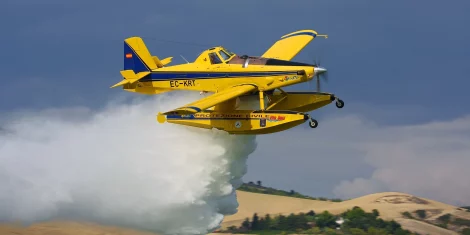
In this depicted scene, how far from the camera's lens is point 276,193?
120375 millimetres

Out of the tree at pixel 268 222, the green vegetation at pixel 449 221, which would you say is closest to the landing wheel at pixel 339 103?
the green vegetation at pixel 449 221

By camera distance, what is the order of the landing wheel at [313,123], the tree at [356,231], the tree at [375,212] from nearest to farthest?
1. the landing wheel at [313,123]
2. the tree at [356,231]
3. the tree at [375,212]

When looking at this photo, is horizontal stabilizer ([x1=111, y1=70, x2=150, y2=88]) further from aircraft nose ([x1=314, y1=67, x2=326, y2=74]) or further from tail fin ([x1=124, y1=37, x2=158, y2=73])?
aircraft nose ([x1=314, y1=67, x2=326, y2=74])

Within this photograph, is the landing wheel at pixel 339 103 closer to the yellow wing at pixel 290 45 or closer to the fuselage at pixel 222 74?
the fuselage at pixel 222 74

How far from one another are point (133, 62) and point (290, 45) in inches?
318

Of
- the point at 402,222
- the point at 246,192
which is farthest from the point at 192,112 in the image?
the point at 246,192

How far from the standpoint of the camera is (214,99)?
3531cm

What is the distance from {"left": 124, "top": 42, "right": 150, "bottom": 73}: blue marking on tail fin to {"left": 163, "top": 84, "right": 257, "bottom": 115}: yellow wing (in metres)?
3.84

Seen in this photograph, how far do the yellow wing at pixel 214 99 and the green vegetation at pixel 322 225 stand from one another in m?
58.1

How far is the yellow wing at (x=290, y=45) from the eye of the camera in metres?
42.4

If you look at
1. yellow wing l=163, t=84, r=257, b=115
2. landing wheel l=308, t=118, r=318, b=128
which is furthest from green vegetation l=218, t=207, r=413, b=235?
landing wheel l=308, t=118, r=318, b=128

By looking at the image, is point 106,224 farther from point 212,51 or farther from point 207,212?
point 212,51

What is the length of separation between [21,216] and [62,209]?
6.14 feet

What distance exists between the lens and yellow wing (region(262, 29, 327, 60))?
42406 mm
